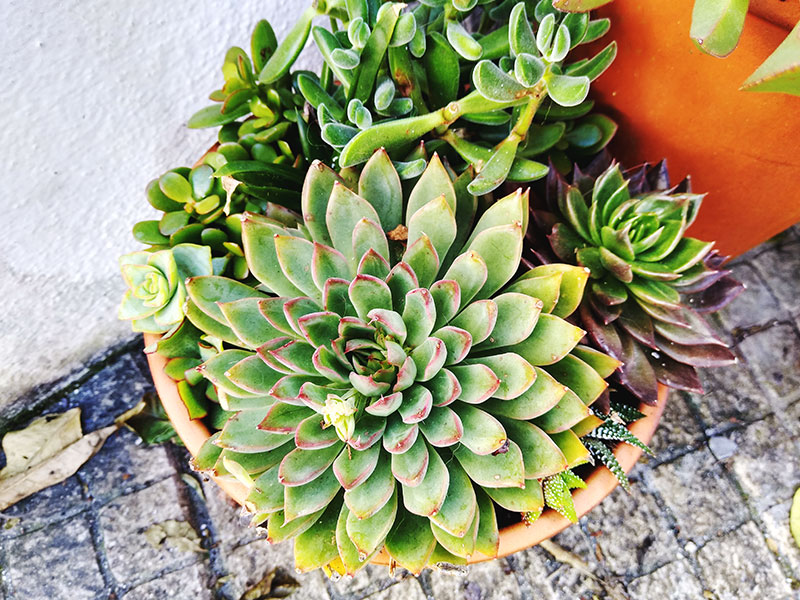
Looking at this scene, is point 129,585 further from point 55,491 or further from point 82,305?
point 82,305

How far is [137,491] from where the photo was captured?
147 centimetres

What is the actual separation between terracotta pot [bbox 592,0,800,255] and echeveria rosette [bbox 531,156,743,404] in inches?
6.1

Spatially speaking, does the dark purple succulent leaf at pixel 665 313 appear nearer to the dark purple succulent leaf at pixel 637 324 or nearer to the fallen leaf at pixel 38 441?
the dark purple succulent leaf at pixel 637 324

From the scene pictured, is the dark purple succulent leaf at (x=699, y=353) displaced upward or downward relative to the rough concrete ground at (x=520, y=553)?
upward

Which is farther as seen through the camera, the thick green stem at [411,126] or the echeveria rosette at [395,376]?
the thick green stem at [411,126]

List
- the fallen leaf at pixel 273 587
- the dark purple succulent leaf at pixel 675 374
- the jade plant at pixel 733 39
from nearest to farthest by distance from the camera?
the jade plant at pixel 733 39 → the dark purple succulent leaf at pixel 675 374 → the fallen leaf at pixel 273 587

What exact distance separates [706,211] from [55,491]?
1.57m

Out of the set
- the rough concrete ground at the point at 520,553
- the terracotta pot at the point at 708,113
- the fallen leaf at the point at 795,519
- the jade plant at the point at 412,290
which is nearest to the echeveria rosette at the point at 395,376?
the jade plant at the point at 412,290

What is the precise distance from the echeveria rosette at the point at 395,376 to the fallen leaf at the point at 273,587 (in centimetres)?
52

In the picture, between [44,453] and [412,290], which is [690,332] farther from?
[44,453]

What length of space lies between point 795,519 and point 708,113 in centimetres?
100

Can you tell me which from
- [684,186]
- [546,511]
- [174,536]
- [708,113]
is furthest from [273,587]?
[708,113]

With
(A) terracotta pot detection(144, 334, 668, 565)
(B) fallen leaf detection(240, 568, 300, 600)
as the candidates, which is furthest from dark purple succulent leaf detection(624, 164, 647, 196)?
(B) fallen leaf detection(240, 568, 300, 600)

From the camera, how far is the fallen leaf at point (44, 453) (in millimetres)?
1427
